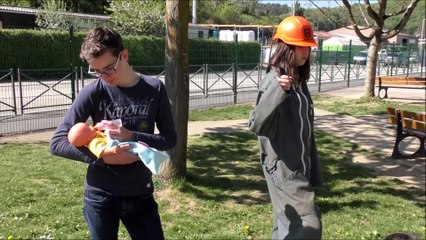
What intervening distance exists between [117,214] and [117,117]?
0.52 metres

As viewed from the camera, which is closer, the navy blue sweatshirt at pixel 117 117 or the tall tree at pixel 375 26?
the navy blue sweatshirt at pixel 117 117

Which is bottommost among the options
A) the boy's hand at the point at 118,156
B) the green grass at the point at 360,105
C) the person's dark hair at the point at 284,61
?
the green grass at the point at 360,105

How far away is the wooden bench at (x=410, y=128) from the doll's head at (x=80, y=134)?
663 cm

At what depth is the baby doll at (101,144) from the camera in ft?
7.84

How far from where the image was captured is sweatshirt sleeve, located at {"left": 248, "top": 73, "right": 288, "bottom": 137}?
2.84 meters

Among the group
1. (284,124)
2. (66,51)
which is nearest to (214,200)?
(284,124)

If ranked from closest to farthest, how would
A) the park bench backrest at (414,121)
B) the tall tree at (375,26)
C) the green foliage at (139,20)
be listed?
the park bench backrest at (414,121), the tall tree at (375,26), the green foliage at (139,20)

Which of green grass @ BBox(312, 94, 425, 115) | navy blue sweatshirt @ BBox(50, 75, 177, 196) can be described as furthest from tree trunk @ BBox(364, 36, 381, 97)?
navy blue sweatshirt @ BBox(50, 75, 177, 196)

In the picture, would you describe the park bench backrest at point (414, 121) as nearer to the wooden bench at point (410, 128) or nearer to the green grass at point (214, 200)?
the wooden bench at point (410, 128)

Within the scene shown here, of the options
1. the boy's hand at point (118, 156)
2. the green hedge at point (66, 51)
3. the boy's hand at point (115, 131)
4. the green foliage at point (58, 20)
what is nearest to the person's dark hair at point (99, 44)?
the boy's hand at point (115, 131)

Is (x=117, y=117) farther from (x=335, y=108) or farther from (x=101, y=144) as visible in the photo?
(x=335, y=108)

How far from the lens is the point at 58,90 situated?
1177 cm

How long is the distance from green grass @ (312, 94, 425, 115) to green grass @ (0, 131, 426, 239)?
20.1 ft

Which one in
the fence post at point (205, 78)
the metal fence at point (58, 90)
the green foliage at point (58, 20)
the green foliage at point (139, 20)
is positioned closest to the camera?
the metal fence at point (58, 90)
